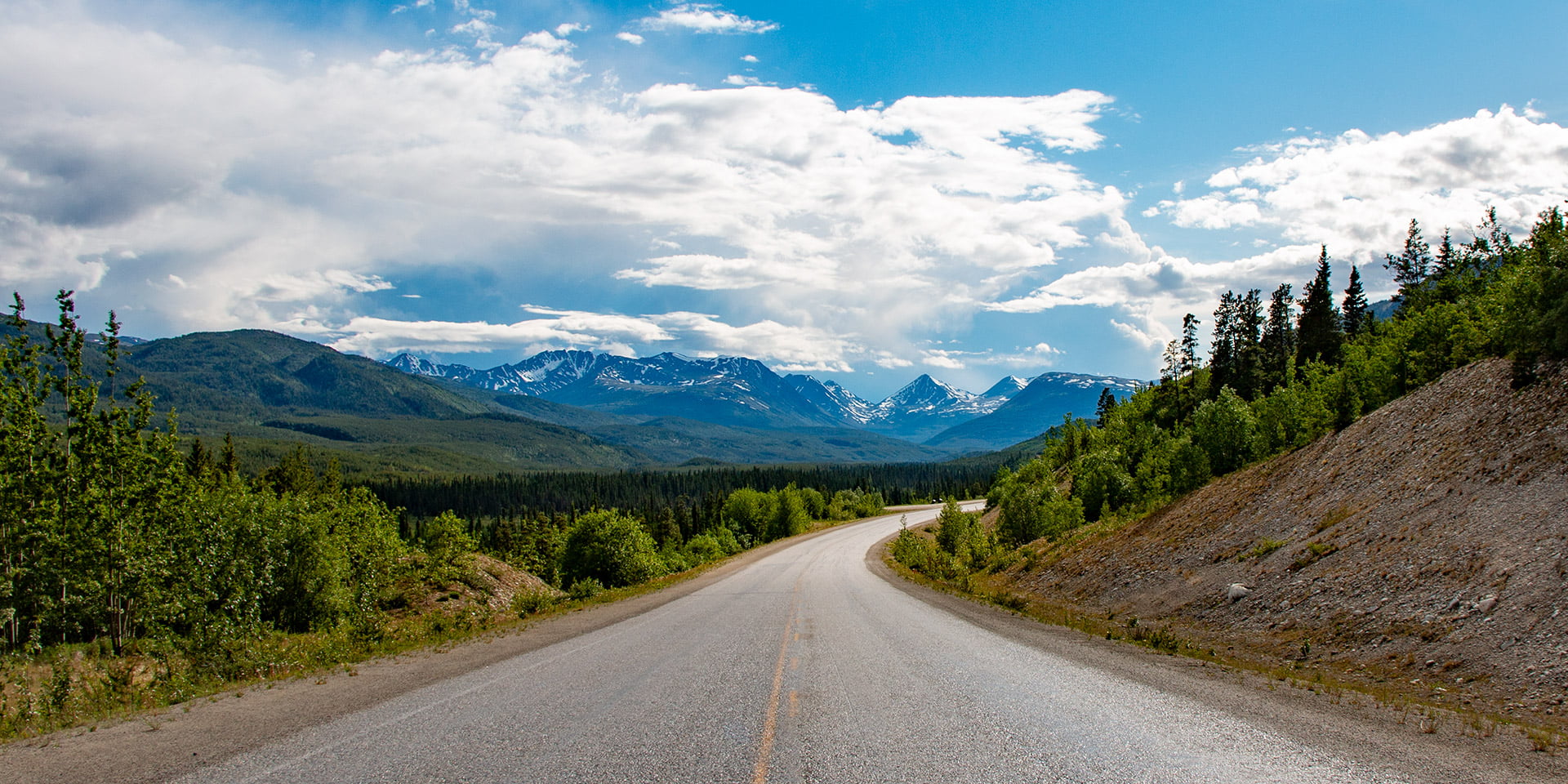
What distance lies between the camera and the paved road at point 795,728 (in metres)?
6.71

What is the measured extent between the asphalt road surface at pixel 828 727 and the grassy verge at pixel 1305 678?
0.89 metres

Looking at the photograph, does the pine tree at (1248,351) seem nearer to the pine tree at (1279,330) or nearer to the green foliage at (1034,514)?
the pine tree at (1279,330)

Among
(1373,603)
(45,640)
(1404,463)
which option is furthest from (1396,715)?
(45,640)

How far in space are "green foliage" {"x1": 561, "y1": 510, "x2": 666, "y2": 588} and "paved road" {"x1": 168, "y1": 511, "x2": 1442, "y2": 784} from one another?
100 ft

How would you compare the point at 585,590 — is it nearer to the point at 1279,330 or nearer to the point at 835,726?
the point at 835,726

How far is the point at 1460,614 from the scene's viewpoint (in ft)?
34.7

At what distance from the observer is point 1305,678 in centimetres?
1092

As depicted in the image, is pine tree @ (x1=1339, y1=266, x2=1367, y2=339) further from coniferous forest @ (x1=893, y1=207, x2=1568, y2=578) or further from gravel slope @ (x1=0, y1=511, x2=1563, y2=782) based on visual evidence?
gravel slope @ (x1=0, y1=511, x2=1563, y2=782)

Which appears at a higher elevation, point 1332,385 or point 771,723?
point 1332,385

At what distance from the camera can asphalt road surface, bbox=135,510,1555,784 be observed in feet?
22.0

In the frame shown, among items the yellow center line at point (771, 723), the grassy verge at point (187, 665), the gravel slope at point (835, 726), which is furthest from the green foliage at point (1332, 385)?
the grassy verge at point (187, 665)

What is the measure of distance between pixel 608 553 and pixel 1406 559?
39.2 m

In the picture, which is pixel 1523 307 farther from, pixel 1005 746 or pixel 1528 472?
pixel 1005 746

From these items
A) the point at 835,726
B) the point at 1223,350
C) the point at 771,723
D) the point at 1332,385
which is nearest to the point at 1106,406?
the point at 1223,350
